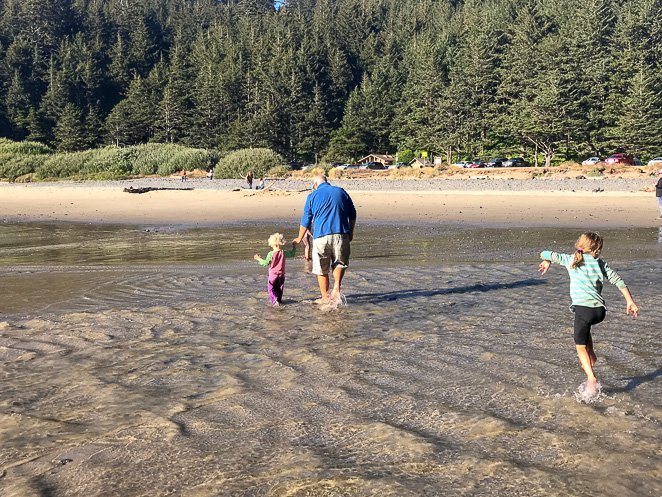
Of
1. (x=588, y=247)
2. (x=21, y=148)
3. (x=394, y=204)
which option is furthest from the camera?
(x=21, y=148)

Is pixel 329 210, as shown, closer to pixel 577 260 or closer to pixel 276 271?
pixel 276 271

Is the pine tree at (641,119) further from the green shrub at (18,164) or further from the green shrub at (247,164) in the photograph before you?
the green shrub at (18,164)

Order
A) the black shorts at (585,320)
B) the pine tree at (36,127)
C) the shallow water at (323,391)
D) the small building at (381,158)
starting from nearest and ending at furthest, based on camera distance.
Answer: the shallow water at (323,391) → the black shorts at (585,320) → the small building at (381,158) → the pine tree at (36,127)

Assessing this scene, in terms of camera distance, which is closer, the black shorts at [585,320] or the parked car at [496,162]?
the black shorts at [585,320]

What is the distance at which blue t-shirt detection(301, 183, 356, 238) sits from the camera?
920cm

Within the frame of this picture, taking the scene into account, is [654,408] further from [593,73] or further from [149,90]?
[149,90]

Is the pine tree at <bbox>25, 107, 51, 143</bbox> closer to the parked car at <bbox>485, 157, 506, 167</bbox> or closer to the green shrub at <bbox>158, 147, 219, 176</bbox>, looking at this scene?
the green shrub at <bbox>158, 147, 219, 176</bbox>

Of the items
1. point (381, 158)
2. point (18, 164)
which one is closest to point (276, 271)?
point (18, 164)

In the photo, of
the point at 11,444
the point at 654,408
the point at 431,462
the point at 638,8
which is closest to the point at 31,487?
the point at 11,444

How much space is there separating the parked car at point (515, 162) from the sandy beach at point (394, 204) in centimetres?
2889

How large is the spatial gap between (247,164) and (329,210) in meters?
48.0

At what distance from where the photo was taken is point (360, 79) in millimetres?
115250

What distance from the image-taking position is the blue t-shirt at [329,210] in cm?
920

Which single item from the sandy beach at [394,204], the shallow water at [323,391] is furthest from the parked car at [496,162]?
the shallow water at [323,391]
